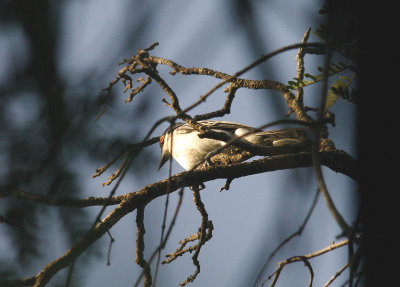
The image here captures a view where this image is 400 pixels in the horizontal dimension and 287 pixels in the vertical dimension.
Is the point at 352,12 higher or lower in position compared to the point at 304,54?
lower

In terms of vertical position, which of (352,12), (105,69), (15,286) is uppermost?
(352,12)

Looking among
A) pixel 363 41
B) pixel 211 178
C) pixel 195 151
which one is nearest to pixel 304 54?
pixel 211 178

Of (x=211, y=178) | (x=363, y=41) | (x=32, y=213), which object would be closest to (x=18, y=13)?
(x=32, y=213)

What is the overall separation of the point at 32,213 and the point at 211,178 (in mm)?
1680

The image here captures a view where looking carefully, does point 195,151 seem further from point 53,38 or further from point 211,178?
point 53,38

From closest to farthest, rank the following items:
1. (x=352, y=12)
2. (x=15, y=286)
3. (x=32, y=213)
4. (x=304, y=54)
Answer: (x=32, y=213), (x=15, y=286), (x=352, y=12), (x=304, y=54)

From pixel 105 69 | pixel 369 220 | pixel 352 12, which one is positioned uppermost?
pixel 352 12

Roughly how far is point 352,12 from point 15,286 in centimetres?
117

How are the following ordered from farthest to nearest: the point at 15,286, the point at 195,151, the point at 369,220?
the point at 195,151
the point at 369,220
the point at 15,286

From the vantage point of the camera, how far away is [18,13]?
857 millimetres

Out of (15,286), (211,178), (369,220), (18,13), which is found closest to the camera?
(18,13)

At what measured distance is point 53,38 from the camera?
87cm

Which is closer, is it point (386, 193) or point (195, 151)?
point (386, 193)

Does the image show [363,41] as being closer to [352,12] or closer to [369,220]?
[352,12]
